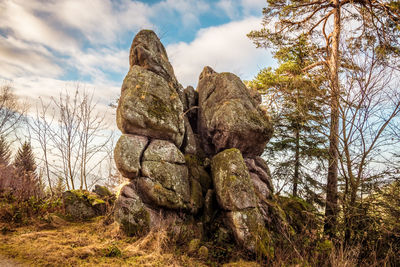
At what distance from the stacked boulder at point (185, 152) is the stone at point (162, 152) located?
0.04 meters

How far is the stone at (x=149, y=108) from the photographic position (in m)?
7.54

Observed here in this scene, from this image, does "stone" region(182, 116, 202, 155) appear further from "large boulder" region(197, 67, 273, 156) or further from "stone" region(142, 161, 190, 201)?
"stone" region(142, 161, 190, 201)

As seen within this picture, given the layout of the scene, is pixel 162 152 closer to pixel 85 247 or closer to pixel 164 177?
pixel 164 177

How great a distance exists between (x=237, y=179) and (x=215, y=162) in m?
1.31

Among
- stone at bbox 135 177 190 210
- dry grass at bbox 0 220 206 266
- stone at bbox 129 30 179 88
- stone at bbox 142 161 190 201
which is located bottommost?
dry grass at bbox 0 220 206 266

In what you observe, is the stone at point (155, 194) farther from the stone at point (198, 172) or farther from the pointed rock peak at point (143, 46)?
the pointed rock peak at point (143, 46)

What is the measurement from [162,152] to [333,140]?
20.0ft

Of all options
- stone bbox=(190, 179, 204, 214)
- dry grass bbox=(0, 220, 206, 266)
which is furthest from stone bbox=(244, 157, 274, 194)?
dry grass bbox=(0, 220, 206, 266)

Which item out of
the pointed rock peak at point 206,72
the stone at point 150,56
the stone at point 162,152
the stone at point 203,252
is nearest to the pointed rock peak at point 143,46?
the stone at point 150,56

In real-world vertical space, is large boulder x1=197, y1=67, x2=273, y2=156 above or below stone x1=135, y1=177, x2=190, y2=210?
above

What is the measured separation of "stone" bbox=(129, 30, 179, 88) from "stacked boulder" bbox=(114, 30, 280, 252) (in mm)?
44

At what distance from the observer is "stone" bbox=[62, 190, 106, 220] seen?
6.89 meters

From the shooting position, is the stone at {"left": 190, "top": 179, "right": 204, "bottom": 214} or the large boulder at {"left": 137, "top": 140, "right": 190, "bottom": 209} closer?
the large boulder at {"left": 137, "top": 140, "right": 190, "bottom": 209}

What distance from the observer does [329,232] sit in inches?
277
